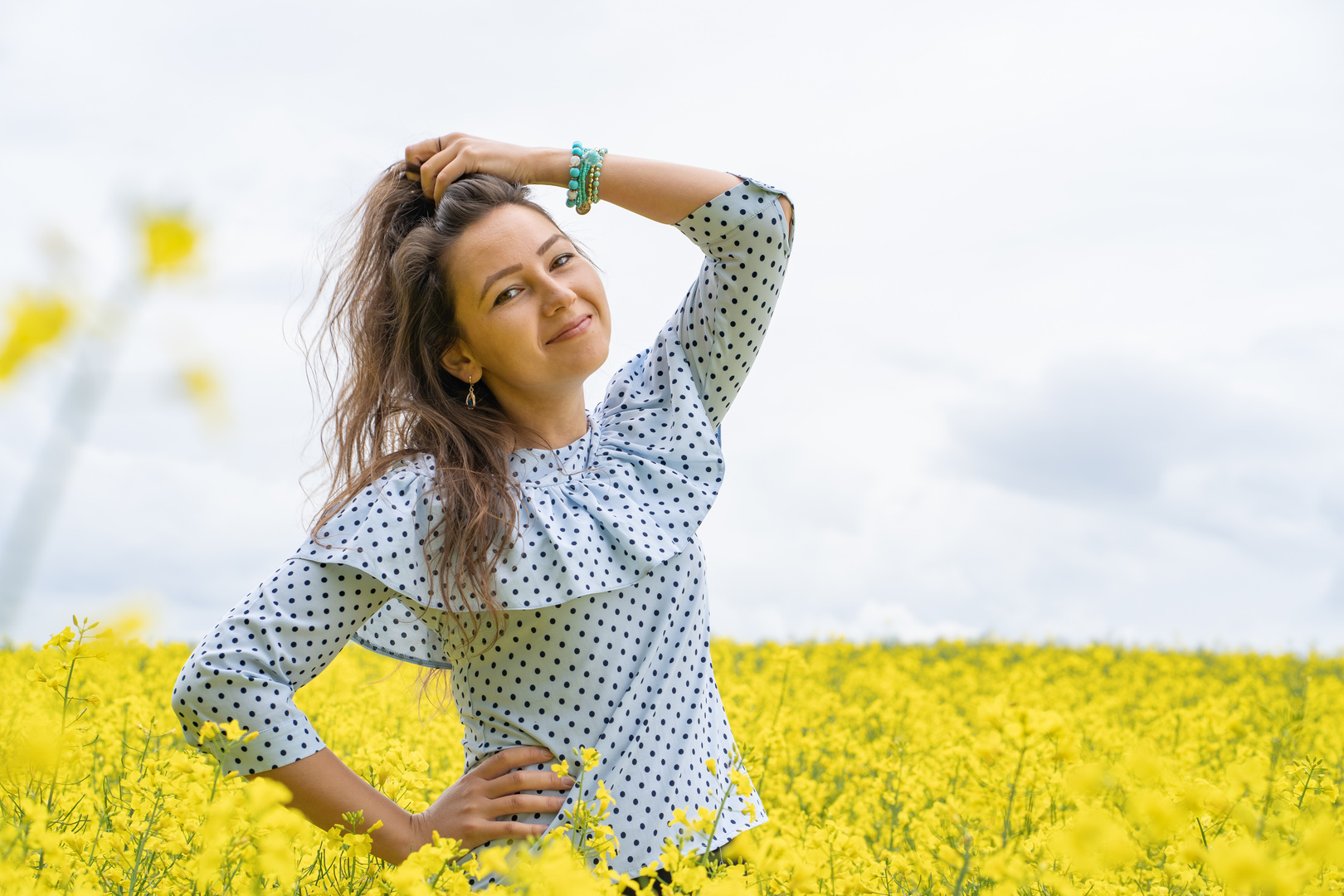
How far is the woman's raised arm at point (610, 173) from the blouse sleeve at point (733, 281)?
0.04m

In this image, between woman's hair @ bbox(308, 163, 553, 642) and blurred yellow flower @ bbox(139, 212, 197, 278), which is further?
woman's hair @ bbox(308, 163, 553, 642)

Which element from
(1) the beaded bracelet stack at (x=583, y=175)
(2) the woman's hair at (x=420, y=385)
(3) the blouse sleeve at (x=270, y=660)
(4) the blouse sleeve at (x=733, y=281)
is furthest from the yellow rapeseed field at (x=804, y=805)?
(1) the beaded bracelet stack at (x=583, y=175)

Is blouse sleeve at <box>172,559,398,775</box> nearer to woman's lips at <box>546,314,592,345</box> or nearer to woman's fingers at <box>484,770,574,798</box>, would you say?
woman's fingers at <box>484,770,574,798</box>

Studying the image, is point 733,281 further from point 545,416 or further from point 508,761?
point 508,761

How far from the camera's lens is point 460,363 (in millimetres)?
2203

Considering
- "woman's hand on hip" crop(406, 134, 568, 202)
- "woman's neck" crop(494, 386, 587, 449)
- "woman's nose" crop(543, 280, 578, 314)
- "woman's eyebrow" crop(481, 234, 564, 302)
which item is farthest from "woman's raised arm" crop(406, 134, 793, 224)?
"woman's neck" crop(494, 386, 587, 449)

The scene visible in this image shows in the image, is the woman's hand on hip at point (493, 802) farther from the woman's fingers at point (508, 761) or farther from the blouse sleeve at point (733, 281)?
the blouse sleeve at point (733, 281)

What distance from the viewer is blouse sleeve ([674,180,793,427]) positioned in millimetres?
2145

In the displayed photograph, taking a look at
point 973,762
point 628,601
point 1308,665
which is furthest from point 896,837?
point 1308,665

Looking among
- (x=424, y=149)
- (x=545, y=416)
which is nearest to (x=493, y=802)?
(x=545, y=416)

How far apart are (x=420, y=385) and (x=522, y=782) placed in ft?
2.80

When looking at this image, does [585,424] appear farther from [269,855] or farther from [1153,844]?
[1153,844]

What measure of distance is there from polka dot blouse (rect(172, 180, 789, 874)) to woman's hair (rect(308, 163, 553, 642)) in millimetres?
42

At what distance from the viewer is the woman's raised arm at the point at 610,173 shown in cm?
213
